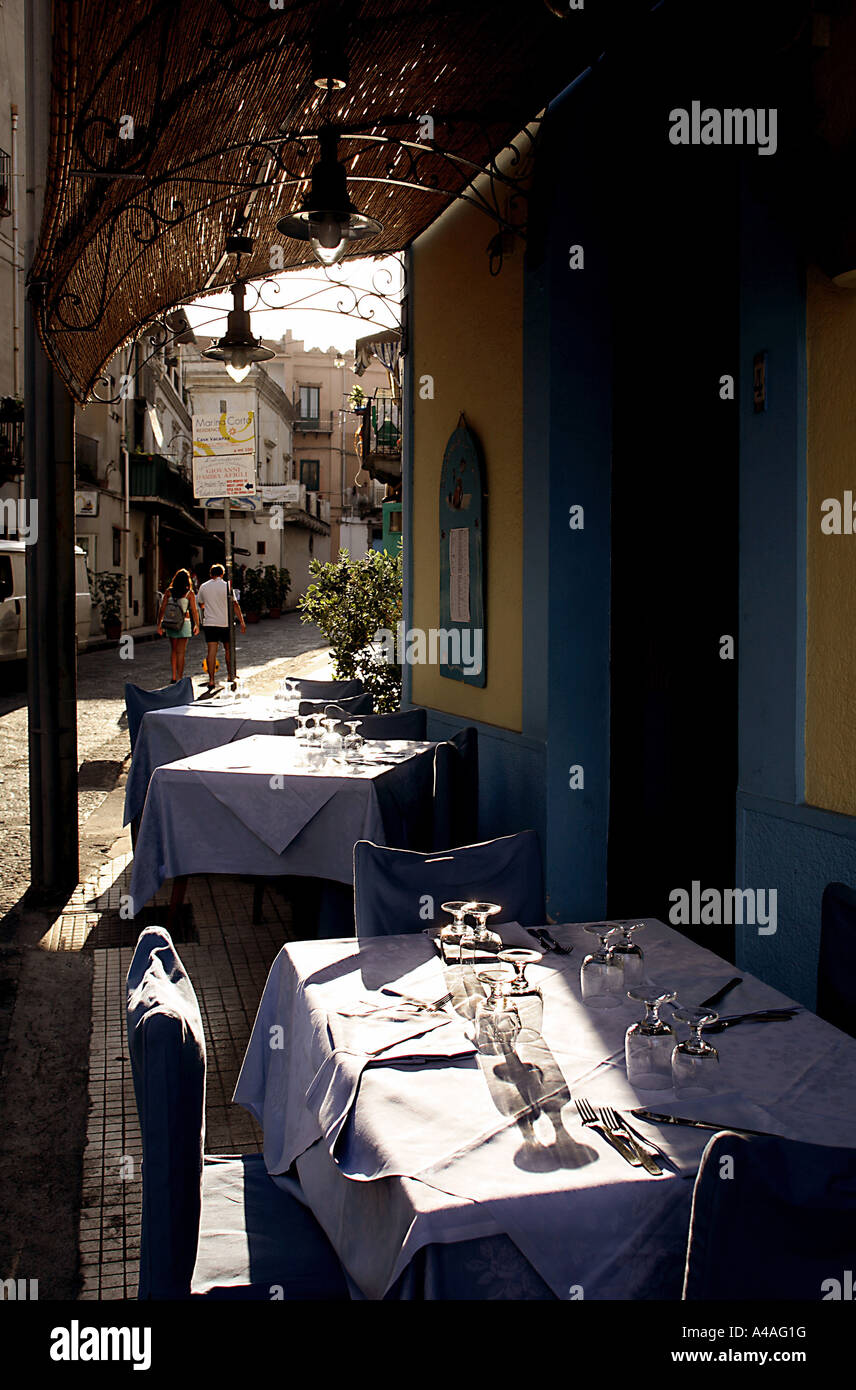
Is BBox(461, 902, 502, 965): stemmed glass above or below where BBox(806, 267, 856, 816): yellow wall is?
below

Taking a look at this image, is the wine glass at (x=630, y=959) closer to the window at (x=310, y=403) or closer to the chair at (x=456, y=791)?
the chair at (x=456, y=791)

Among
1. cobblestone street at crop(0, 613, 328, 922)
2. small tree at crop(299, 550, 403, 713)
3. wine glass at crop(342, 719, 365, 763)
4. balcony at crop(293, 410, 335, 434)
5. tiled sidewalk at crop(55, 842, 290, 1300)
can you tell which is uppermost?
balcony at crop(293, 410, 335, 434)

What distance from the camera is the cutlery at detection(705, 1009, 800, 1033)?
2.31m

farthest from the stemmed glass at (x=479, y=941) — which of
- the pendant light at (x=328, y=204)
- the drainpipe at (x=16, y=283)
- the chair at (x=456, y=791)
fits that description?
the drainpipe at (x=16, y=283)

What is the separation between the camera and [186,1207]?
6.23 feet

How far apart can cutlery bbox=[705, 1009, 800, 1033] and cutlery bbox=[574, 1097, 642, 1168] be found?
468mm

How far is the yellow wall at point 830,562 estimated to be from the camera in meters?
3.33

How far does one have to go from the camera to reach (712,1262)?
1462 mm

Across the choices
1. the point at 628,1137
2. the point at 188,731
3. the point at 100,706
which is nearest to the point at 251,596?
the point at 100,706

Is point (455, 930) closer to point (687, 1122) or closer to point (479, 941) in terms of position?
point (479, 941)

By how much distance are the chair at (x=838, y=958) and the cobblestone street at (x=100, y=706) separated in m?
4.72

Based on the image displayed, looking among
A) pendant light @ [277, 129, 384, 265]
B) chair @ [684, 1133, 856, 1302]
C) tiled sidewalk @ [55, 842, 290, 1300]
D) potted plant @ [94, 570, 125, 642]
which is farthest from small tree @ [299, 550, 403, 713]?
potted plant @ [94, 570, 125, 642]

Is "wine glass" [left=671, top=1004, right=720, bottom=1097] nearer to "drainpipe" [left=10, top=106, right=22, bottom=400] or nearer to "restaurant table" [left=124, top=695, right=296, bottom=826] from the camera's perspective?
"restaurant table" [left=124, top=695, right=296, bottom=826]

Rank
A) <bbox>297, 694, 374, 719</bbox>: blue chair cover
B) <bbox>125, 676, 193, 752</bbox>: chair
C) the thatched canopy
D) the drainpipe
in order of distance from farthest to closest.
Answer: the drainpipe
<bbox>125, 676, 193, 752</bbox>: chair
<bbox>297, 694, 374, 719</bbox>: blue chair cover
the thatched canopy
